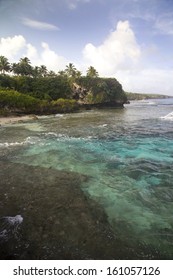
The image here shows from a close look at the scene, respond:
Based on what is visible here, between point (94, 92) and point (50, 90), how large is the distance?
17850 mm

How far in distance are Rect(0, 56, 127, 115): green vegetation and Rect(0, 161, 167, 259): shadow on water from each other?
40093mm

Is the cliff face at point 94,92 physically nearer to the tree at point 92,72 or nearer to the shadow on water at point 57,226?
the tree at point 92,72

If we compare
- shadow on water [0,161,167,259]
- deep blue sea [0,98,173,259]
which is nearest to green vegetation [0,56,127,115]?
deep blue sea [0,98,173,259]

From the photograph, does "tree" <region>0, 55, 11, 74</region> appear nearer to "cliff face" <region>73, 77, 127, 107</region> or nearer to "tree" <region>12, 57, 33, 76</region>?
"tree" <region>12, 57, 33, 76</region>

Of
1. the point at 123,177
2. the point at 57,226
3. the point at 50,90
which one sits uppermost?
the point at 50,90

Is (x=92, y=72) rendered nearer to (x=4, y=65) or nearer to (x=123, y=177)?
(x=4, y=65)

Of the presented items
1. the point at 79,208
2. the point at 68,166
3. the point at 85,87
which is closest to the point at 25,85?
the point at 85,87

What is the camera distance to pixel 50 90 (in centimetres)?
7131

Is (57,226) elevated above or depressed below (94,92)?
below

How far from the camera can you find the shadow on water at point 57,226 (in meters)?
5.96

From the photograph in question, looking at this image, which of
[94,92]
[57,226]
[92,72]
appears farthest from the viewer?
[92,72]

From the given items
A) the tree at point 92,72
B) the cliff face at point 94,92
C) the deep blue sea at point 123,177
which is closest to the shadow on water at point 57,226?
the deep blue sea at point 123,177

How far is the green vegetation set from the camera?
168ft

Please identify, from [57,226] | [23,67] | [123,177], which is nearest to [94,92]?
[23,67]
